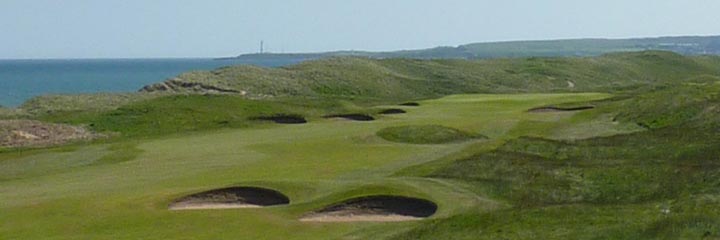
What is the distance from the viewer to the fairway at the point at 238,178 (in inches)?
820

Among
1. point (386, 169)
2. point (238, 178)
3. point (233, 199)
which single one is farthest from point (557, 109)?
point (233, 199)

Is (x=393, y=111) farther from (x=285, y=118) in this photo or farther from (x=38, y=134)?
(x=38, y=134)

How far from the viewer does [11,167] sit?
111 ft

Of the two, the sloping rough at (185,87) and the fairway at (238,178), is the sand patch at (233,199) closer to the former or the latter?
the fairway at (238,178)

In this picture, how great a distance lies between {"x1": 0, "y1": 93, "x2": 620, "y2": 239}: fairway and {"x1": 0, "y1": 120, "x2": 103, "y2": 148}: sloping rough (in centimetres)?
315

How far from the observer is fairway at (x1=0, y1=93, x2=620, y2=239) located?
20.8 metres

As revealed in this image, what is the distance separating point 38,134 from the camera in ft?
144

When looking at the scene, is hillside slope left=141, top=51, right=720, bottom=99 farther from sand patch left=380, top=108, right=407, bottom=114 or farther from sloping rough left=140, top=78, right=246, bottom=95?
sand patch left=380, top=108, right=407, bottom=114


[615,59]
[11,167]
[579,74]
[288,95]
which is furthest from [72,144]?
[615,59]

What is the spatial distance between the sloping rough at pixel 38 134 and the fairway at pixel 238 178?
315 centimetres

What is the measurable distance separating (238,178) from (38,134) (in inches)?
728

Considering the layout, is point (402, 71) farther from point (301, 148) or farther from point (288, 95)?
point (301, 148)

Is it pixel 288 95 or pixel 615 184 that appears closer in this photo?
pixel 615 184

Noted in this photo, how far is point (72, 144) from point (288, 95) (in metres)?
40.2
